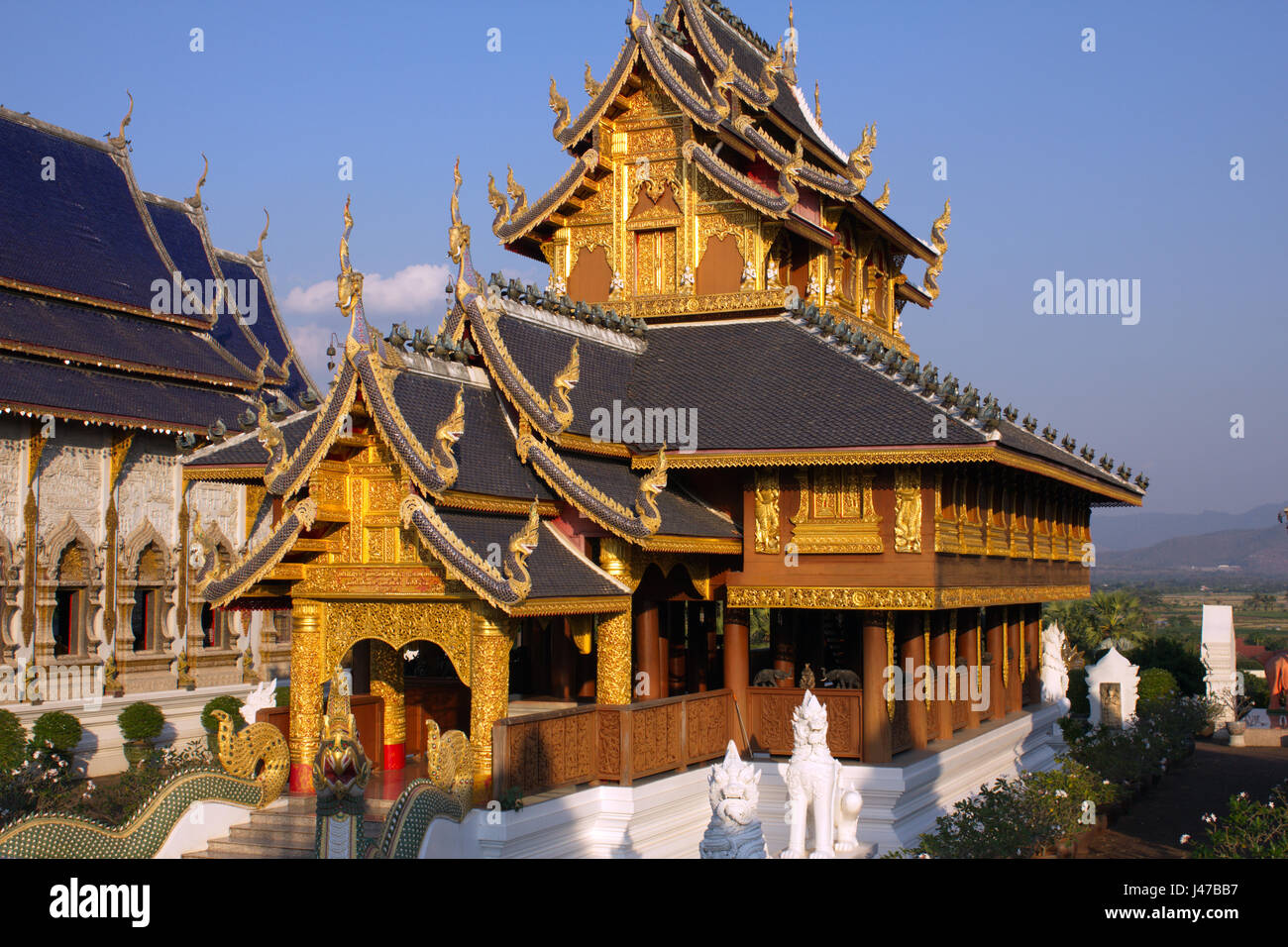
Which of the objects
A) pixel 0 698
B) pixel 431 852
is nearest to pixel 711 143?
pixel 431 852

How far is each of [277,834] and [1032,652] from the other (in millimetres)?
18391

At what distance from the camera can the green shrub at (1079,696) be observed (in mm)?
35812

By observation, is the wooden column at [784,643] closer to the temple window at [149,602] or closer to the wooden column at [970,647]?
the wooden column at [970,647]

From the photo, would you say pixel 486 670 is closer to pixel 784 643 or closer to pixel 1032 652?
pixel 784 643

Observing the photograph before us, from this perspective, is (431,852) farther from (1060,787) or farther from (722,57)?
(722,57)

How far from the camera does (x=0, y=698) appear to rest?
25531 millimetres

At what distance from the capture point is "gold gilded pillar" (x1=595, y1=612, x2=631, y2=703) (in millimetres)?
16141

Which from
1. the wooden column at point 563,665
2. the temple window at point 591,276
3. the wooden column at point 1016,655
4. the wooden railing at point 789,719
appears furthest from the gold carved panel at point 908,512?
the wooden column at point 1016,655

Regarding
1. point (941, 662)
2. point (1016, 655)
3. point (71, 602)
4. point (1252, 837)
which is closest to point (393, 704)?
point (941, 662)

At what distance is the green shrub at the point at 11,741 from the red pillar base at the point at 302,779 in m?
7.52

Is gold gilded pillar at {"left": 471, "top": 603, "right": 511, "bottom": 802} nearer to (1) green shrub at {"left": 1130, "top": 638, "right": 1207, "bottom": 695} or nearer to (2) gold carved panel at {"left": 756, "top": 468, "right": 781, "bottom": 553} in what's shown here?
(2) gold carved panel at {"left": 756, "top": 468, "right": 781, "bottom": 553}

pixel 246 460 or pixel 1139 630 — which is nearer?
pixel 246 460

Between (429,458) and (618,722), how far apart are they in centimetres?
376

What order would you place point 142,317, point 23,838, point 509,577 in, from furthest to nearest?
1. point 142,317
2. point 509,577
3. point 23,838
